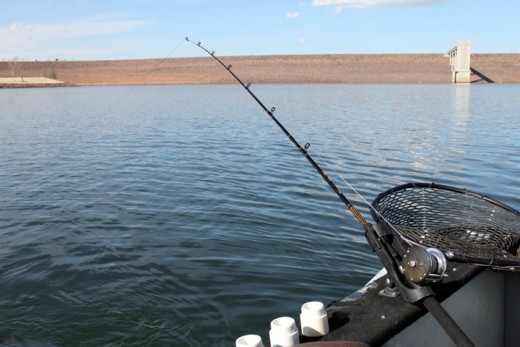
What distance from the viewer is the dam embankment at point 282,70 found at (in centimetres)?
8106

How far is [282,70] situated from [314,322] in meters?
87.4

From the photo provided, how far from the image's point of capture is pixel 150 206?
314 inches

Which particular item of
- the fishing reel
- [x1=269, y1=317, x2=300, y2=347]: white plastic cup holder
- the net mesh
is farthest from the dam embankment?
[x1=269, y1=317, x2=300, y2=347]: white plastic cup holder

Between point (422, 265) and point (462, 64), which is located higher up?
point (462, 64)

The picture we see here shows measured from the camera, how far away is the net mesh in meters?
3.08

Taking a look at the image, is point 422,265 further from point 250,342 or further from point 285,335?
point 250,342

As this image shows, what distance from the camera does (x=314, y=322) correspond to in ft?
7.06

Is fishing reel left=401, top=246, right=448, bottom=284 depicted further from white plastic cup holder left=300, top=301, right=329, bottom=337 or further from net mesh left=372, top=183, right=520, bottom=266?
net mesh left=372, top=183, right=520, bottom=266

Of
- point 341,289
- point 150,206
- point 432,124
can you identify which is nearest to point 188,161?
Answer: point 150,206

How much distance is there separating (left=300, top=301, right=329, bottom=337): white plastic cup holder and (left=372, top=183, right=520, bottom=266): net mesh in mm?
904

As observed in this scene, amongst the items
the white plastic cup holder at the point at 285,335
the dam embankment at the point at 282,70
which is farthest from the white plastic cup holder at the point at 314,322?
the dam embankment at the point at 282,70

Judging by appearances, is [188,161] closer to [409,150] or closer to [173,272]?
[409,150]

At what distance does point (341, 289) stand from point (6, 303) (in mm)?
2955

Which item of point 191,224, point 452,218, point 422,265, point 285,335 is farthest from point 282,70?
point 285,335
